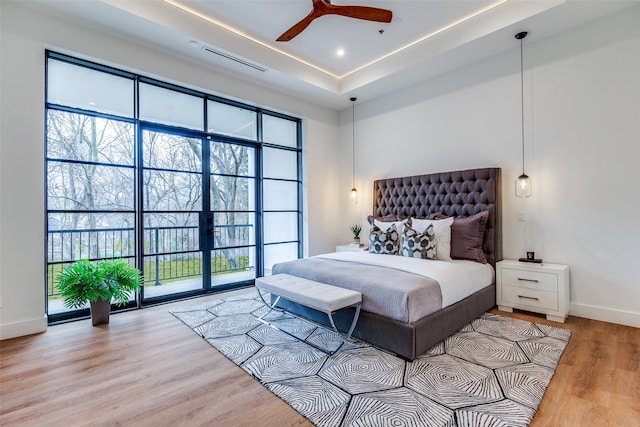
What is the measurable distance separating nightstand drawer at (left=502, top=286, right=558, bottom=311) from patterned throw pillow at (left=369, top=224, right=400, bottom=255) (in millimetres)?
1318

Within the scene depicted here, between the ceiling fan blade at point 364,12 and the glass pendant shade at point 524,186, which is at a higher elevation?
the ceiling fan blade at point 364,12

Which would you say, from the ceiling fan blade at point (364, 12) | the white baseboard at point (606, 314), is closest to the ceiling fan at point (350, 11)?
the ceiling fan blade at point (364, 12)

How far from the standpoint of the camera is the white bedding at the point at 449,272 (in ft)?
9.03

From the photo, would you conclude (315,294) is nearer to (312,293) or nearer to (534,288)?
(312,293)

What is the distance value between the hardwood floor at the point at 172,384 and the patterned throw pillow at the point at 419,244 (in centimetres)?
146

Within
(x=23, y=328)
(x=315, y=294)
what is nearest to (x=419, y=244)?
(x=315, y=294)

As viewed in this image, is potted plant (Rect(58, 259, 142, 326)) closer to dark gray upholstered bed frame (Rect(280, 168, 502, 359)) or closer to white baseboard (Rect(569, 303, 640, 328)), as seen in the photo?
dark gray upholstered bed frame (Rect(280, 168, 502, 359))

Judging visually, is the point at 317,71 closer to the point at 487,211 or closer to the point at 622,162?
the point at 487,211

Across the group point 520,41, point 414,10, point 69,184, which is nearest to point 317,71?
point 414,10

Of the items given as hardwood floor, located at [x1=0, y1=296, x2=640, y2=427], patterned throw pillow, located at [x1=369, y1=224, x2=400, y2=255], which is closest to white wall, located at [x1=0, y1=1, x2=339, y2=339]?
hardwood floor, located at [x1=0, y1=296, x2=640, y2=427]

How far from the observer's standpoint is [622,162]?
3.01 meters

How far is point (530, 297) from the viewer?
327 centimetres

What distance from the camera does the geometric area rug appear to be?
173 centimetres

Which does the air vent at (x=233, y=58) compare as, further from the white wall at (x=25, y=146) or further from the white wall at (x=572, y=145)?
the white wall at (x=572, y=145)
